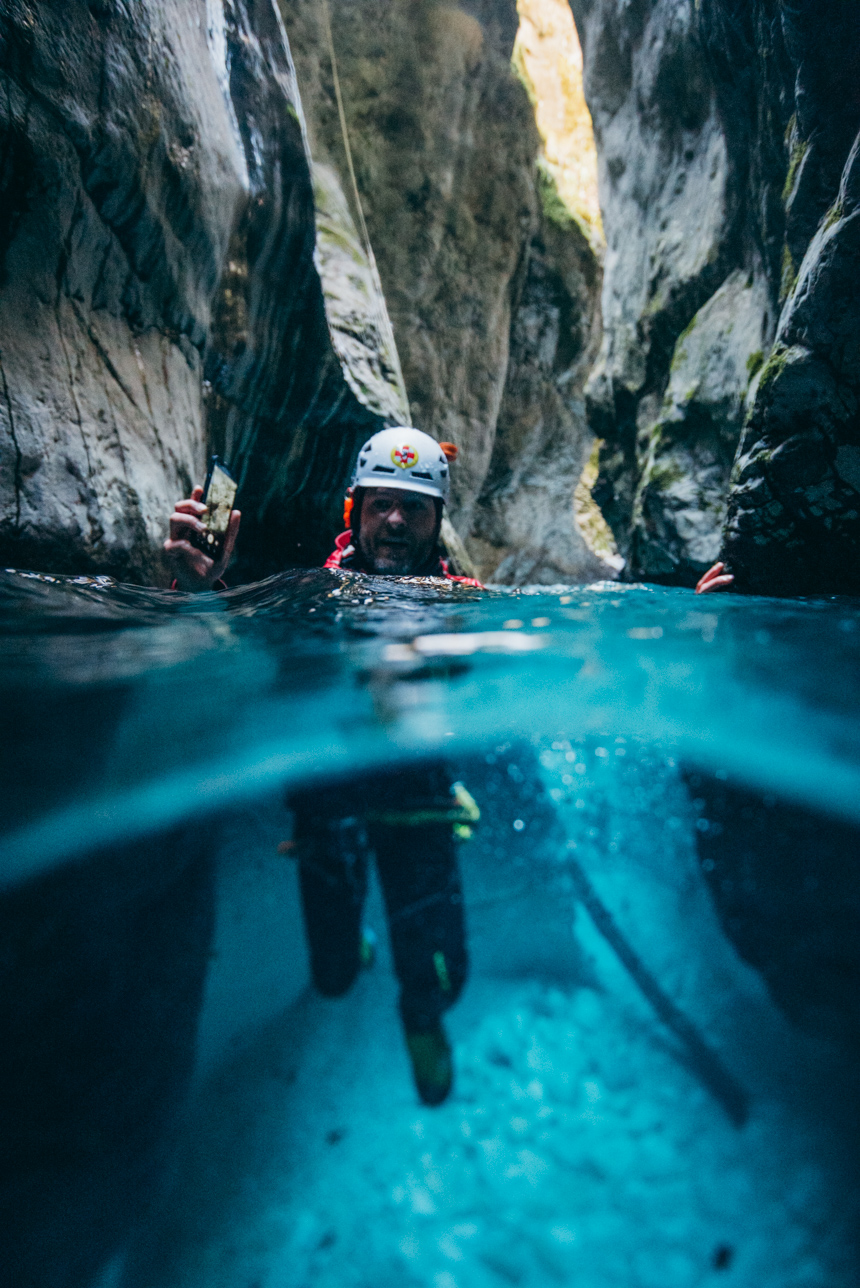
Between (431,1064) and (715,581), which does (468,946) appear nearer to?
(431,1064)

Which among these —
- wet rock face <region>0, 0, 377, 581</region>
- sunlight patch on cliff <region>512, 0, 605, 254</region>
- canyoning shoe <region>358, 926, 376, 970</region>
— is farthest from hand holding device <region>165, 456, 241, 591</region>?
sunlight patch on cliff <region>512, 0, 605, 254</region>

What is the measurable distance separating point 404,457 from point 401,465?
7cm

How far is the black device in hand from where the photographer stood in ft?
11.7

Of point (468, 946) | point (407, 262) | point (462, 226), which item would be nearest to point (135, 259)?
point (468, 946)

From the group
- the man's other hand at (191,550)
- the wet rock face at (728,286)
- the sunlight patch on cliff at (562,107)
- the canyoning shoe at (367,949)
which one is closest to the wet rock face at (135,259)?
the man's other hand at (191,550)

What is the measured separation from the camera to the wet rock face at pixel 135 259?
2484 millimetres

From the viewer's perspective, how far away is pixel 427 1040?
66.4 inches

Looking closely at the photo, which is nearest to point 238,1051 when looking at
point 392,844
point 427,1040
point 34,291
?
point 427,1040

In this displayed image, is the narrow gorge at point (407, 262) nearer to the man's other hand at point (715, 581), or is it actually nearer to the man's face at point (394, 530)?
the man's other hand at point (715, 581)

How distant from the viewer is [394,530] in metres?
4.54

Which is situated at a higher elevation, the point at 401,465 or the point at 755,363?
the point at 755,363

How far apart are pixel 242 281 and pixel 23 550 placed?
3.38 meters

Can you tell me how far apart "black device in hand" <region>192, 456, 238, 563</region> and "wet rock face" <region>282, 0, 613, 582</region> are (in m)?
7.43

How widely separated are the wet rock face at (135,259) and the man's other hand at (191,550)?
0.16 m
